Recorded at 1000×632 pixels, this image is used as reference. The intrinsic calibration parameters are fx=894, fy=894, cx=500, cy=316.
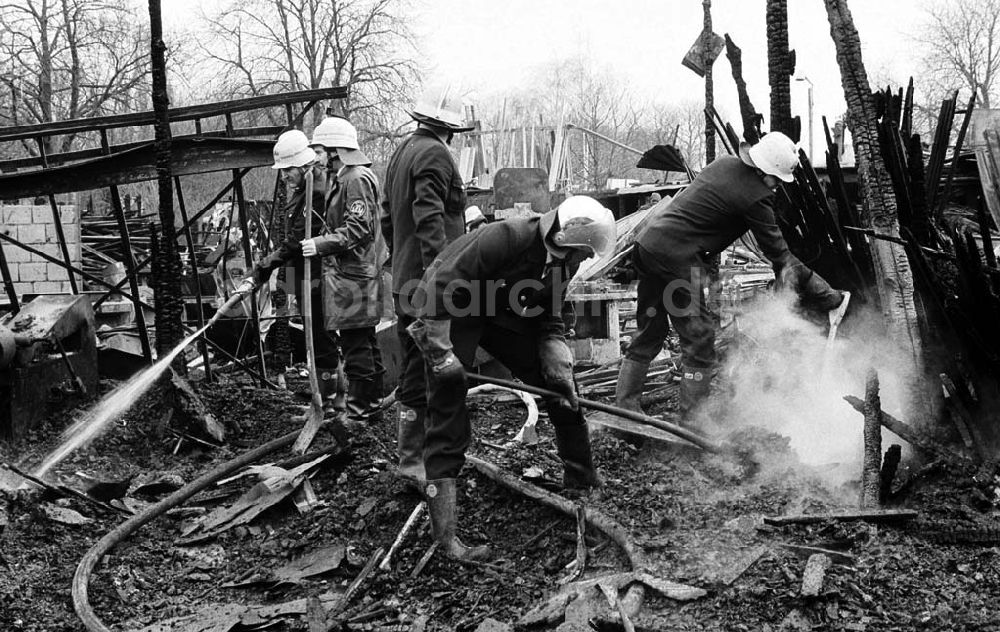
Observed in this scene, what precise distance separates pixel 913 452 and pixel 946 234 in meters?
1.66

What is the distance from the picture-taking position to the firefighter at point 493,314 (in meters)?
4.41

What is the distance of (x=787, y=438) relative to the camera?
5.83m

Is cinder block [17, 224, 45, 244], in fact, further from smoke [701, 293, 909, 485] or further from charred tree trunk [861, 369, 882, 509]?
charred tree trunk [861, 369, 882, 509]

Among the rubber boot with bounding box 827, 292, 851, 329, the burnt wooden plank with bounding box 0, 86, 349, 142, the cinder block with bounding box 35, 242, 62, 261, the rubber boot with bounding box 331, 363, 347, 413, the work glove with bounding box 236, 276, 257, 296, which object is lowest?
the rubber boot with bounding box 331, 363, 347, 413

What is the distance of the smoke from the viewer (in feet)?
19.2

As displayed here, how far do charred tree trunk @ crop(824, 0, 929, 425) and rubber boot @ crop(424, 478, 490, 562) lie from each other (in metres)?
2.89

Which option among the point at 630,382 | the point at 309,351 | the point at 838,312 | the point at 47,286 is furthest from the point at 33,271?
the point at 838,312

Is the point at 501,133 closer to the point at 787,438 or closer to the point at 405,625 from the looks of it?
the point at 787,438

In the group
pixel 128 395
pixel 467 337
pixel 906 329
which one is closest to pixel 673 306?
pixel 906 329

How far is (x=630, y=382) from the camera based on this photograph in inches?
277

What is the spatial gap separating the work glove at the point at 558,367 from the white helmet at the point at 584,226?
0.73 m

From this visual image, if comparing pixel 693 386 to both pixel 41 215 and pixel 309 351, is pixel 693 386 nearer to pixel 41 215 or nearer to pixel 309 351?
Answer: pixel 309 351

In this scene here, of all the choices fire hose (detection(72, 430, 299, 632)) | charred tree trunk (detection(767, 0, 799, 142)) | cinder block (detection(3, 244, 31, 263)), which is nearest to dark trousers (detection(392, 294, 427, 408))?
fire hose (detection(72, 430, 299, 632))

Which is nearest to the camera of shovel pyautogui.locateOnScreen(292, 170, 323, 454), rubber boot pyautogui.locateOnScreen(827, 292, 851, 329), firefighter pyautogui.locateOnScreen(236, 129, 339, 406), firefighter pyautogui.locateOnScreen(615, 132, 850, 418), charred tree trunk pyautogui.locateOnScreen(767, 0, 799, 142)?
firefighter pyautogui.locateOnScreen(615, 132, 850, 418)
